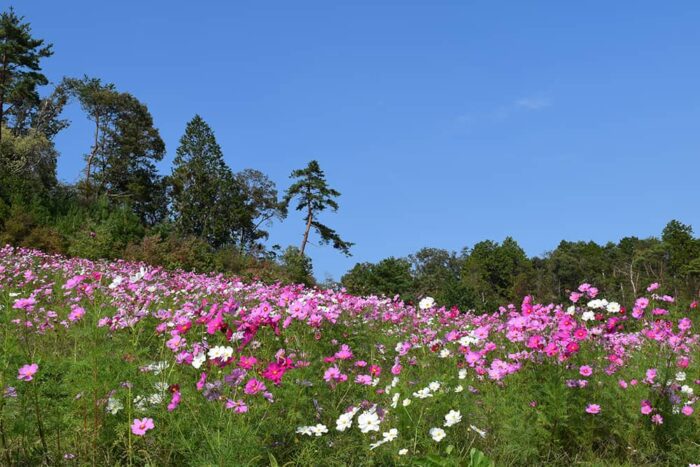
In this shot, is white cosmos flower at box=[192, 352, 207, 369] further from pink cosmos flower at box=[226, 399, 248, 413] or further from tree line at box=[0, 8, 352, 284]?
tree line at box=[0, 8, 352, 284]

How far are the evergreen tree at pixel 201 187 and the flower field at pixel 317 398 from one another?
37825mm

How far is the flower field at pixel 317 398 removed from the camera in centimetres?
283

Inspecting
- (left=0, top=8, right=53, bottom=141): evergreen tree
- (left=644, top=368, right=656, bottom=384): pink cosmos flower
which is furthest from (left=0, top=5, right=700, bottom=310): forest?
(left=644, top=368, right=656, bottom=384): pink cosmos flower

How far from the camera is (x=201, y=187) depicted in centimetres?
4172

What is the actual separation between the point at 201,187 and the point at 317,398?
39.8m

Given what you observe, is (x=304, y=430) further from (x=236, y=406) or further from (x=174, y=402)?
(x=174, y=402)

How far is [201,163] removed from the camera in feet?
137

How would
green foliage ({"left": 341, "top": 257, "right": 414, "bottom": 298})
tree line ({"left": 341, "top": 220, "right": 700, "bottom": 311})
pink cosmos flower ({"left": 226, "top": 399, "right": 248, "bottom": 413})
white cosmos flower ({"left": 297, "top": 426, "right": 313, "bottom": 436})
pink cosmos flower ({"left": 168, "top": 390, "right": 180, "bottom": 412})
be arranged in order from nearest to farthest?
pink cosmos flower ({"left": 226, "top": 399, "right": 248, "bottom": 413}) → pink cosmos flower ({"left": 168, "top": 390, "right": 180, "bottom": 412}) → white cosmos flower ({"left": 297, "top": 426, "right": 313, "bottom": 436}) → green foliage ({"left": 341, "top": 257, "right": 414, "bottom": 298}) → tree line ({"left": 341, "top": 220, "right": 700, "bottom": 311})

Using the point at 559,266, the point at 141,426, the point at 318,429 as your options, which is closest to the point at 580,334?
the point at 318,429

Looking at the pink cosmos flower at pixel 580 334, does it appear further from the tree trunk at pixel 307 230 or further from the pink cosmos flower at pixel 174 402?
the tree trunk at pixel 307 230

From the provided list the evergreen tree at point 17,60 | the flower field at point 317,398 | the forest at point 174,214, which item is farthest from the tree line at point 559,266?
the flower field at point 317,398

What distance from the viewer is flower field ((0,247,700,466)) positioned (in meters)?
2.83

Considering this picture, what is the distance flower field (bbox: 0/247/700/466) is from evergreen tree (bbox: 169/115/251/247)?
124 ft

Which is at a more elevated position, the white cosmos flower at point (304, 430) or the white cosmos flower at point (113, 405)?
the white cosmos flower at point (113, 405)
